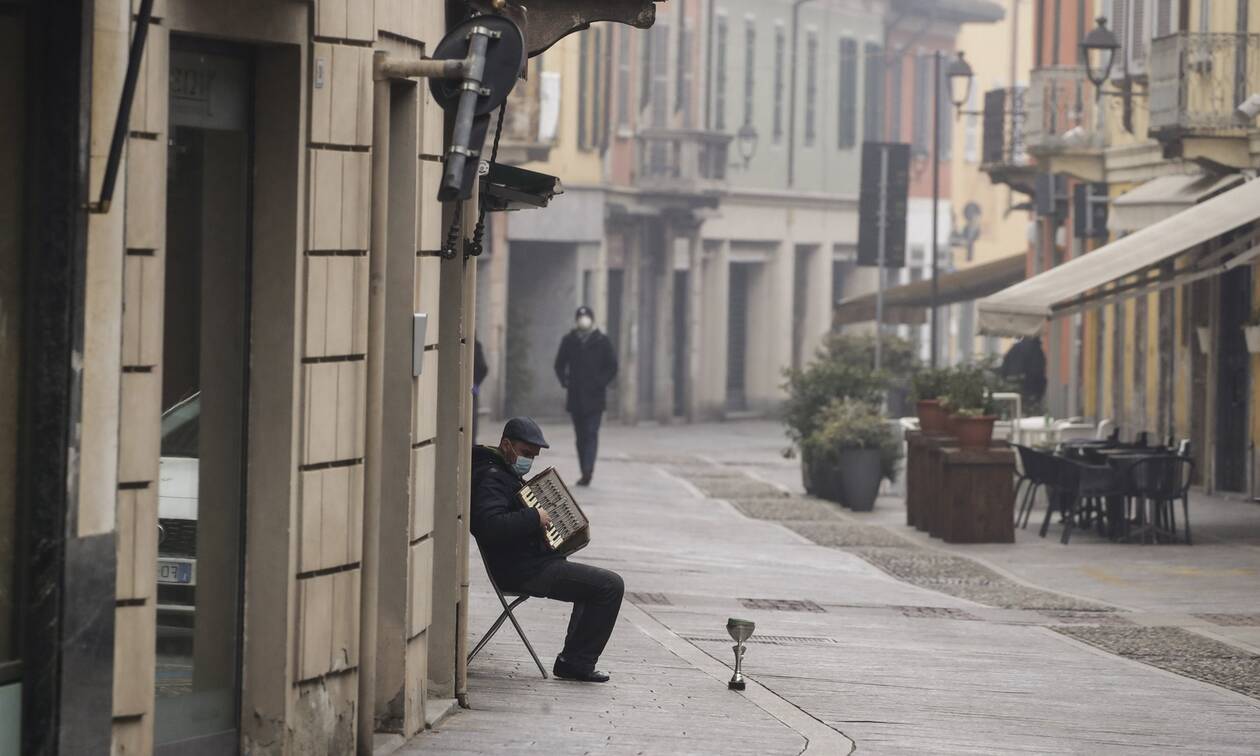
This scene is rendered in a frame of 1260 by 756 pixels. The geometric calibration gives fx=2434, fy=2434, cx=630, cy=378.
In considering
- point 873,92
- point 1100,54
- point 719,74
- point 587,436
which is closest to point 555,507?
point 587,436

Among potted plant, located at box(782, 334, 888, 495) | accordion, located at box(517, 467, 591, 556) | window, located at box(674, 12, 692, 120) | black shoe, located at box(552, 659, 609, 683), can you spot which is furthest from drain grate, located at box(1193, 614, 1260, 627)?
window, located at box(674, 12, 692, 120)

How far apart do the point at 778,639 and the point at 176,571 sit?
6185mm

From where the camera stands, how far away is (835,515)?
2347 cm

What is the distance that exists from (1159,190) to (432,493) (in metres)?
18.7

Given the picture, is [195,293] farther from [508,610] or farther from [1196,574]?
[1196,574]

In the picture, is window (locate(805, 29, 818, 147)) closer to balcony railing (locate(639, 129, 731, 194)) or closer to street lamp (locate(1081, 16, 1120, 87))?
balcony railing (locate(639, 129, 731, 194))

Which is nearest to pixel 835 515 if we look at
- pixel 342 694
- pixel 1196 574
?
pixel 1196 574

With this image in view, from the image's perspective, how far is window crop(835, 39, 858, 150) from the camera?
52969mm

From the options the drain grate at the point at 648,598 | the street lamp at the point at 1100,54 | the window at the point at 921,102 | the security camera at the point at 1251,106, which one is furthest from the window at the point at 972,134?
the drain grate at the point at 648,598

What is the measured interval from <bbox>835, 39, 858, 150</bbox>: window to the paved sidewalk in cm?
3125

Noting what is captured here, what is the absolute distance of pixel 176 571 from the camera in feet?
26.7

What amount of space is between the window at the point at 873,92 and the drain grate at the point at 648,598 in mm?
39001

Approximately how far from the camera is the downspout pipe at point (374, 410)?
28.6 ft

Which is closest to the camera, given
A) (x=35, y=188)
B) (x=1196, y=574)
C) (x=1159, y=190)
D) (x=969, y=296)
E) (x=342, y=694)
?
(x=35, y=188)
